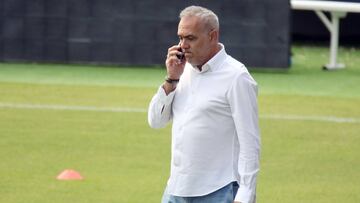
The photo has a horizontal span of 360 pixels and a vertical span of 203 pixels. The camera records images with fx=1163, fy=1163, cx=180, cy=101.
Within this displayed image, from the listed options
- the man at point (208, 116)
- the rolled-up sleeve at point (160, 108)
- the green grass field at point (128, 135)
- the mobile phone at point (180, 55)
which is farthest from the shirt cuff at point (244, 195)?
the green grass field at point (128, 135)

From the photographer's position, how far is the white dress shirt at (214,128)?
630 cm

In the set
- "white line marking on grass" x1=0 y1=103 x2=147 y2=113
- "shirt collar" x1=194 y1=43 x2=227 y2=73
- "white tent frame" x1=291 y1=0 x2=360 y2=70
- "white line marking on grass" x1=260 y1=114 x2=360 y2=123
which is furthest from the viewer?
"white tent frame" x1=291 y1=0 x2=360 y2=70

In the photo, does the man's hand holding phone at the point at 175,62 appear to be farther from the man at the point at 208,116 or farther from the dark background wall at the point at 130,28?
the dark background wall at the point at 130,28

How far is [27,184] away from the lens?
37.9ft

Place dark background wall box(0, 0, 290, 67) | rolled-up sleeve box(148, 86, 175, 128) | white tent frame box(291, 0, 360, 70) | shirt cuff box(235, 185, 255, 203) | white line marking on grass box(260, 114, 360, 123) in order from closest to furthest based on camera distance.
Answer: shirt cuff box(235, 185, 255, 203) → rolled-up sleeve box(148, 86, 175, 128) → white line marking on grass box(260, 114, 360, 123) → dark background wall box(0, 0, 290, 67) → white tent frame box(291, 0, 360, 70)

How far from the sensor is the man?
6289 millimetres

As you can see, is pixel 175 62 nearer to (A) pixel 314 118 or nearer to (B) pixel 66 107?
(A) pixel 314 118

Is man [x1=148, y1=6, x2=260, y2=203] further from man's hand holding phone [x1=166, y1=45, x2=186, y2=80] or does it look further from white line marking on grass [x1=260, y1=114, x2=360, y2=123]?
white line marking on grass [x1=260, y1=114, x2=360, y2=123]

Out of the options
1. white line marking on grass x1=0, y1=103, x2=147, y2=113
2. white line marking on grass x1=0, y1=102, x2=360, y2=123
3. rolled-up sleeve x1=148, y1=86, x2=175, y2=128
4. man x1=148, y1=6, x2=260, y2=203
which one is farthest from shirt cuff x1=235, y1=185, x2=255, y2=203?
white line marking on grass x1=0, y1=103, x2=147, y2=113

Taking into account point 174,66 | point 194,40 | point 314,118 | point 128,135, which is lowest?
point 314,118

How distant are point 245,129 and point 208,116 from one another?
0.23 metres

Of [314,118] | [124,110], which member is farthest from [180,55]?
[124,110]

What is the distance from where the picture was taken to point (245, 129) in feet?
20.7

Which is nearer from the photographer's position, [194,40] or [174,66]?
[194,40]
